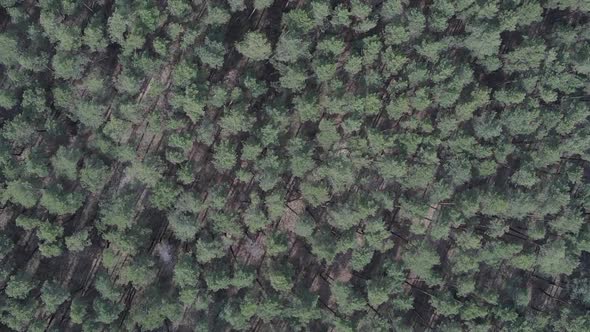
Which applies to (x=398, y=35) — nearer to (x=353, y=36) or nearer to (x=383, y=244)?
(x=353, y=36)

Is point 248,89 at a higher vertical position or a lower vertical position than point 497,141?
lower

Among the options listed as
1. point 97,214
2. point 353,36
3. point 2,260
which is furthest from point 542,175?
point 2,260

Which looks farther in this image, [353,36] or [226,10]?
[353,36]

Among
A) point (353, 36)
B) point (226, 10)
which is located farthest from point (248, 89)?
point (353, 36)

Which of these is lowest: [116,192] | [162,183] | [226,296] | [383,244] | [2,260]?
[2,260]

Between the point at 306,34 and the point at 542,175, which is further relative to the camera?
the point at 542,175

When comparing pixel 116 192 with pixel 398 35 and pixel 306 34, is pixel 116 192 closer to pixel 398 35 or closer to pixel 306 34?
pixel 306 34
